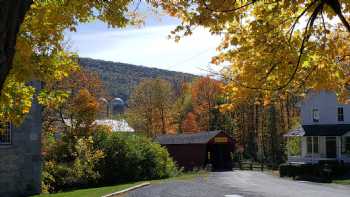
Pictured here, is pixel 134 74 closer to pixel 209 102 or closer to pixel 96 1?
pixel 209 102

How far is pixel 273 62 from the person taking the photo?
9273 millimetres

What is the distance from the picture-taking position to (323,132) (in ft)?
151

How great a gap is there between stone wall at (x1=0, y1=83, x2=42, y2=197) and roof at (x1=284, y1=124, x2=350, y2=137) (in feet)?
99.3

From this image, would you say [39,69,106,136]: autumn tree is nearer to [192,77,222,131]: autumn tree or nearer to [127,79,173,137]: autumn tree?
[127,79,173,137]: autumn tree

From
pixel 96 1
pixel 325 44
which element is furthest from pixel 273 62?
pixel 96 1

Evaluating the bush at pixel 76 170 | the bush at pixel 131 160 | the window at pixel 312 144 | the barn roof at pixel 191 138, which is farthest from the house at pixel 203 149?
the bush at pixel 76 170

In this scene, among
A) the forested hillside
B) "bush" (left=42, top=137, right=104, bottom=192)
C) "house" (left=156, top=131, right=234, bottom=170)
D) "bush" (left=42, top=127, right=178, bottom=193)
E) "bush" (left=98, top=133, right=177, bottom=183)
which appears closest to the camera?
"bush" (left=42, top=137, right=104, bottom=192)

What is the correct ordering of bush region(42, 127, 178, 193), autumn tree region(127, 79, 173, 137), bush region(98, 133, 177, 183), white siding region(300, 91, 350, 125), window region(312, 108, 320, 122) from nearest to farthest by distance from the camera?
bush region(42, 127, 178, 193)
bush region(98, 133, 177, 183)
white siding region(300, 91, 350, 125)
window region(312, 108, 320, 122)
autumn tree region(127, 79, 173, 137)

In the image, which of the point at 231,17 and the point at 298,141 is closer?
the point at 231,17

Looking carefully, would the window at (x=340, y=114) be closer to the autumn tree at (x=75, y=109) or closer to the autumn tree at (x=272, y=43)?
the autumn tree at (x=75, y=109)

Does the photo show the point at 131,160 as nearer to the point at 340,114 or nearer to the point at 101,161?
the point at 101,161

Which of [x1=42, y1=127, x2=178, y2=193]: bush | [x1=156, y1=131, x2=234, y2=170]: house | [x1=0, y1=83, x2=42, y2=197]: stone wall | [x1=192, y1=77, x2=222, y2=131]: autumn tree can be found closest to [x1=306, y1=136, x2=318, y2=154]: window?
[x1=156, y1=131, x2=234, y2=170]: house

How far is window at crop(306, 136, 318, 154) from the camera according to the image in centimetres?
4766

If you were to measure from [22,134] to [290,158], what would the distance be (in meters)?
33.1
